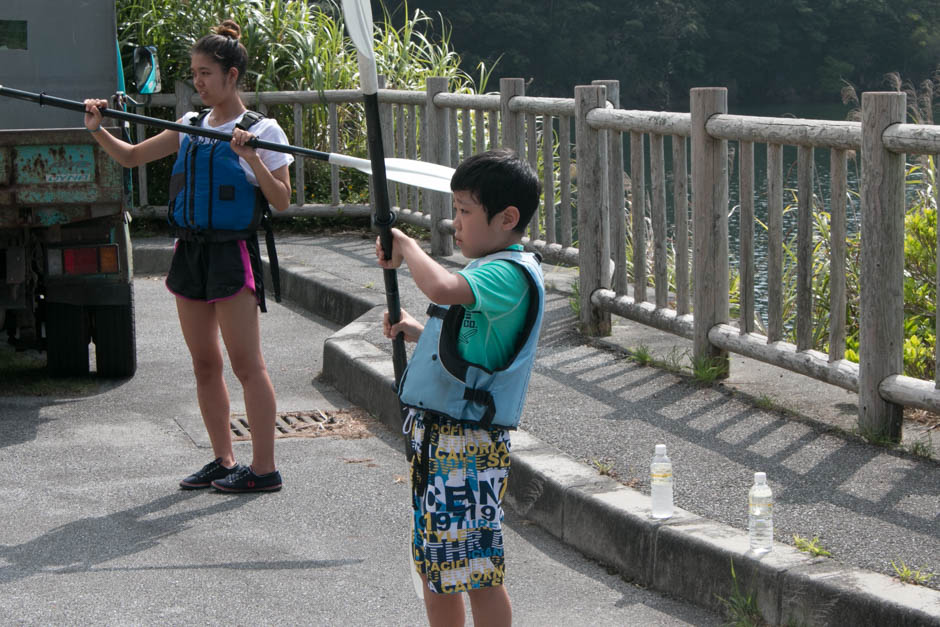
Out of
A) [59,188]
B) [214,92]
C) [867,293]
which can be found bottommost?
[867,293]

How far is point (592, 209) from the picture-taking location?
710cm

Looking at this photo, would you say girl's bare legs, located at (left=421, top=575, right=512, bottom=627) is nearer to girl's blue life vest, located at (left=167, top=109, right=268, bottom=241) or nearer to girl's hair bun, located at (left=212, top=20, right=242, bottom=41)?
girl's blue life vest, located at (left=167, top=109, right=268, bottom=241)

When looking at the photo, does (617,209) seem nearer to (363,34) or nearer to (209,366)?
(209,366)

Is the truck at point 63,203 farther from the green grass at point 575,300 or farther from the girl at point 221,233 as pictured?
the green grass at point 575,300

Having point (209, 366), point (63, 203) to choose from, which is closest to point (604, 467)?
point (209, 366)

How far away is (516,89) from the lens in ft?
28.5

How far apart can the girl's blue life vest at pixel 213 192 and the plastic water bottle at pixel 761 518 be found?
2.15 metres

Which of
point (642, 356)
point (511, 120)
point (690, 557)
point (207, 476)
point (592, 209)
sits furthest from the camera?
point (511, 120)

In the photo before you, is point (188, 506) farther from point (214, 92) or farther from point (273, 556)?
point (214, 92)

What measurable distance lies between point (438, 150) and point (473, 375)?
282 inches

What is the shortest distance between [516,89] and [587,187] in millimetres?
1818

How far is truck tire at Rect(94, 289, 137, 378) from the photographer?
6902 millimetres

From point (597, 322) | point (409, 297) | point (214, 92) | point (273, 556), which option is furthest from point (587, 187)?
point (273, 556)

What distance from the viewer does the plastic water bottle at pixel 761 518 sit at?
374 centimetres
